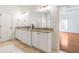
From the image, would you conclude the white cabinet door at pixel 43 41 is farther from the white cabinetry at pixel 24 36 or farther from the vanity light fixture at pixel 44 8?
the vanity light fixture at pixel 44 8

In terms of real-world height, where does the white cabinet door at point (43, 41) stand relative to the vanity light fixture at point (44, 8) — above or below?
below

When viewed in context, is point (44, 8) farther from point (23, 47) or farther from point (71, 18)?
point (23, 47)

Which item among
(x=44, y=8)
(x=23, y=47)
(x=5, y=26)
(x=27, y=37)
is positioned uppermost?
(x=44, y=8)

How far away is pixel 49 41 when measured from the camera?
3.42 ft

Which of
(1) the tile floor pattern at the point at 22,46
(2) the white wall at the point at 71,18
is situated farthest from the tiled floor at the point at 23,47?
(2) the white wall at the point at 71,18

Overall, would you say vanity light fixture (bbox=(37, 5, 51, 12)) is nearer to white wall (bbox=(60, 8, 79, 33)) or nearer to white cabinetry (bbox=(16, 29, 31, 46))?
white wall (bbox=(60, 8, 79, 33))

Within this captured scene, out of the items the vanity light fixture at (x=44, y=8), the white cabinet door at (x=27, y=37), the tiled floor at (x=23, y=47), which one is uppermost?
the vanity light fixture at (x=44, y=8)

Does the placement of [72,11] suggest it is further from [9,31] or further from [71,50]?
[9,31]

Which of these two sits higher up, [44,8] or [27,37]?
[44,8]

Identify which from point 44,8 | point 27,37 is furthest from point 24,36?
point 44,8

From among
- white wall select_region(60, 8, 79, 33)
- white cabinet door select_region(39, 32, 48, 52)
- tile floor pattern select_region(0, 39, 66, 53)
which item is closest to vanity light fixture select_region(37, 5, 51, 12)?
white wall select_region(60, 8, 79, 33)

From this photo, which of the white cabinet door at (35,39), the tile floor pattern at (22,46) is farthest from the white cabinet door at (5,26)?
the white cabinet door at (35,39)

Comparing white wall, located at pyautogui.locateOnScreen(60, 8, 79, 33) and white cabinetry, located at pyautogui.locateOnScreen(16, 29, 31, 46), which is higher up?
white wall, located at pyautogui.locateOnScreen(60, 8, 79, 33)
